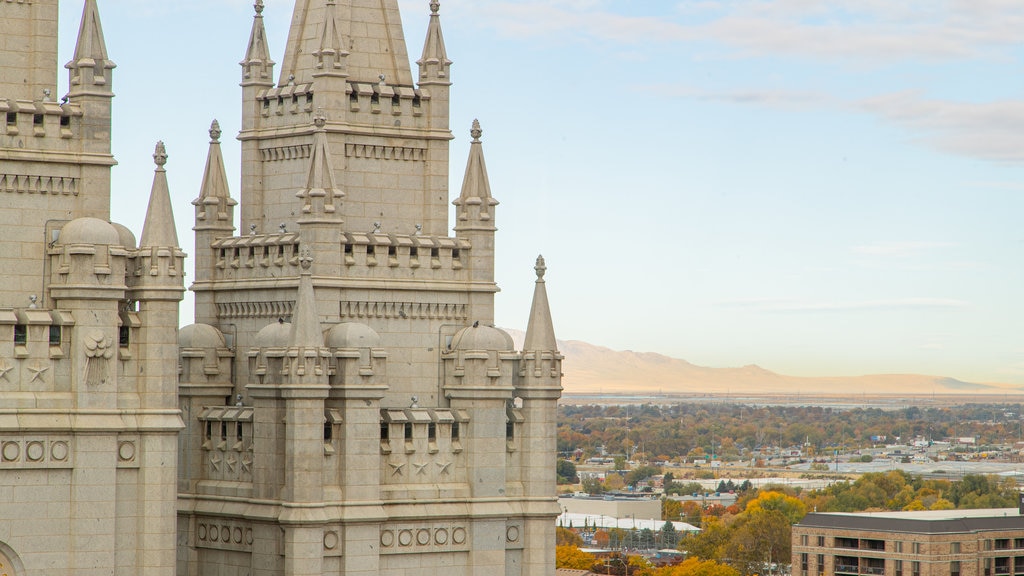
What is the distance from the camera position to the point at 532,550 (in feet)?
212

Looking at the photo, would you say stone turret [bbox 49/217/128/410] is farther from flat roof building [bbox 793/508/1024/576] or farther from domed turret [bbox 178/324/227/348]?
flat roof building [bbox 793/508/1024/576]

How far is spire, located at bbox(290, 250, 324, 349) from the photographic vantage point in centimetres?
5909

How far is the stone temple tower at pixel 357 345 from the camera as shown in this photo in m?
59.9

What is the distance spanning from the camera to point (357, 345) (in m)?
60.2

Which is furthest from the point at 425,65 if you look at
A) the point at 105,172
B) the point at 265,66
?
the point at 105,172

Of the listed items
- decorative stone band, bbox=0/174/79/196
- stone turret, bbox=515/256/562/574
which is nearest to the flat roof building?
stone turret, bbox=515/256/562/574

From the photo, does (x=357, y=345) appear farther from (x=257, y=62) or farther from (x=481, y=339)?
(x=257, y=62)

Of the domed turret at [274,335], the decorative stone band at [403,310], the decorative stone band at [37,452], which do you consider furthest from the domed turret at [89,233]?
the decorative stone band at [403,310]

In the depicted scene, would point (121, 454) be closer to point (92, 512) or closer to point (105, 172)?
point (92, 512)

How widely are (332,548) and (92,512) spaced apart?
8.23 meters

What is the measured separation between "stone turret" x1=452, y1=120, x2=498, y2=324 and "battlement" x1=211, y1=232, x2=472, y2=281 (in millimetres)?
343

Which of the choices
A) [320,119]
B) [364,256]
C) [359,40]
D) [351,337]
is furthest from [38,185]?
[359,40]

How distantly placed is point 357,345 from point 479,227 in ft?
22.6

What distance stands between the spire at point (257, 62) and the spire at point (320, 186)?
14.4ft
